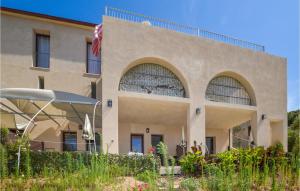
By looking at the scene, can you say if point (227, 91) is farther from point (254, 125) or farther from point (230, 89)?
point (254, 125)

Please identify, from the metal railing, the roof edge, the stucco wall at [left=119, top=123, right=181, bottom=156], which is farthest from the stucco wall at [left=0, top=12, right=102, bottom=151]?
the metal railing

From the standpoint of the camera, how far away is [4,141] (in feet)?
28.2

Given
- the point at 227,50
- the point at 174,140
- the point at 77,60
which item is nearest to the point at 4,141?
the point at 77,60

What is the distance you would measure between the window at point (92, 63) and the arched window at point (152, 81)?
3.89 metres

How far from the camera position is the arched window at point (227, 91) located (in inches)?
587

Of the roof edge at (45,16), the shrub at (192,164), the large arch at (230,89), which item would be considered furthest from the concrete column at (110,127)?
the roof edge at (45,16)

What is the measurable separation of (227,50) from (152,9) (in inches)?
191

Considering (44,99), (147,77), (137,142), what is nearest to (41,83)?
(44,99)

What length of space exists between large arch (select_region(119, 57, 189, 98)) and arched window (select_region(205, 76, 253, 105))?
6.73 feet

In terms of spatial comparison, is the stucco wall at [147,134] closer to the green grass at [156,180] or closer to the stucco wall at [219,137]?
the stucco wall at [219,137]

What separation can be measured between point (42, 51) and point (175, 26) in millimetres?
7632

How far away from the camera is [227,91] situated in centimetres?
1543

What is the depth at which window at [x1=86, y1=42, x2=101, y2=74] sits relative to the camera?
1580cm

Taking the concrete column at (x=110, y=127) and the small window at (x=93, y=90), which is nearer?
the concrete column at (x=110, y=127)
